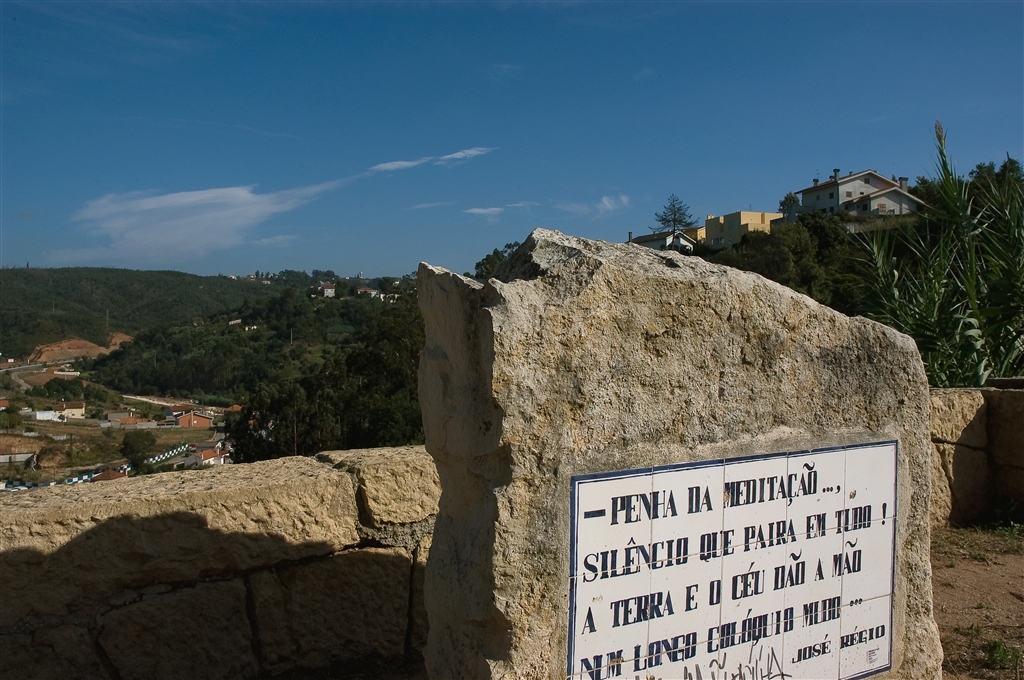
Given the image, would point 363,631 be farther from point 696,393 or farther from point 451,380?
point 696,393

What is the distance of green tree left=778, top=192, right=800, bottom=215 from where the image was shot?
50.8 meters

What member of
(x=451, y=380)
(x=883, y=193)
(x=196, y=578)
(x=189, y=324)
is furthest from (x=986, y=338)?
(x=189, y=324)

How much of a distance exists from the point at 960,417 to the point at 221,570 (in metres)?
4.39

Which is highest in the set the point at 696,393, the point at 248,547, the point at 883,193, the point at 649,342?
the point at 883,193

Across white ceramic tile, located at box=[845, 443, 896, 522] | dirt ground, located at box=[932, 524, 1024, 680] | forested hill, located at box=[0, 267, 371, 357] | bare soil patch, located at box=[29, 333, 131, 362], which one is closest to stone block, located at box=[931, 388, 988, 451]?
dirt ground, located at box=[932, 524, 1024, 680]

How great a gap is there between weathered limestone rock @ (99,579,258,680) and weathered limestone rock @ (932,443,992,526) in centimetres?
409

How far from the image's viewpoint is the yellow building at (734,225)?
33312 millimetres

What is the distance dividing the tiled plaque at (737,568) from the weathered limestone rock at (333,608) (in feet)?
3.39

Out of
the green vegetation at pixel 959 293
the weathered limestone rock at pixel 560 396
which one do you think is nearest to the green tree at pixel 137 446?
the green vegetation at pixel 959 293

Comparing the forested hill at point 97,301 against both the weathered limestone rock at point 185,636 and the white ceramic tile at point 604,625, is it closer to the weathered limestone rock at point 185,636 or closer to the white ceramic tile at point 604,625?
the weathered limestone rock at point 185,636

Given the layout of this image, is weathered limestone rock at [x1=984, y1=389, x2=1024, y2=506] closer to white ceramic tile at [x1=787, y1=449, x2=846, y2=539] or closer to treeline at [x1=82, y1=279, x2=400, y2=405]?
white ceramic tile at [x1=787, y1=449, x2=846, y2=539]

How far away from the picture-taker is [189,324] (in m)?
43.1

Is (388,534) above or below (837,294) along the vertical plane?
below

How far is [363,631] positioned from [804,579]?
1.57 meters
